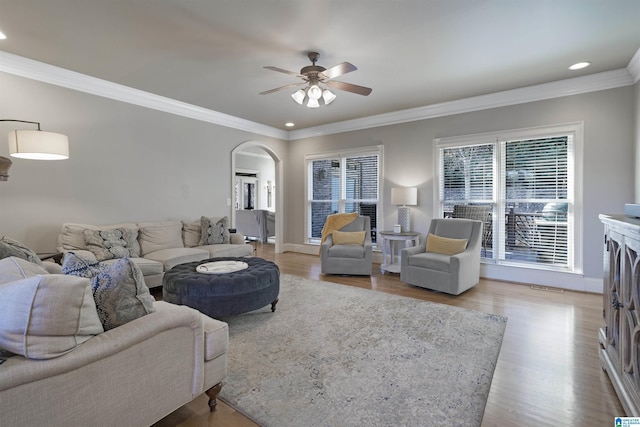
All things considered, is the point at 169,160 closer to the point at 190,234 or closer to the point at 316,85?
the point at 190,234

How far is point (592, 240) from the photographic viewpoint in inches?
158

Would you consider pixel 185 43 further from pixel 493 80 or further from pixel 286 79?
pixel 493 80

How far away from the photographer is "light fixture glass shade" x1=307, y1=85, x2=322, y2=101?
324cm

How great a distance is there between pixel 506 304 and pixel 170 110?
18.3 ft

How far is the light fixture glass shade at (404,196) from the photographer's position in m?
5.12

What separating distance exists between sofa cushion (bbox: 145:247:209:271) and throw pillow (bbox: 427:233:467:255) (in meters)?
3.30

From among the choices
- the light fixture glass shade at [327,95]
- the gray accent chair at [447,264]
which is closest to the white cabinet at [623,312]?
the gray accent chair at [447,264]

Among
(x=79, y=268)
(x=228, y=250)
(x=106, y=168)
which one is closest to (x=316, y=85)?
(x=79, y=268)

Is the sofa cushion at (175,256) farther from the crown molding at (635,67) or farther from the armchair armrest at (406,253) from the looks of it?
the crown molding at (635,67)

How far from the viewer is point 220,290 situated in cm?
273

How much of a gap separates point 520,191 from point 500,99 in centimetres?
142

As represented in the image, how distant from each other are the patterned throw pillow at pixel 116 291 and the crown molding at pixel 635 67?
200 inches

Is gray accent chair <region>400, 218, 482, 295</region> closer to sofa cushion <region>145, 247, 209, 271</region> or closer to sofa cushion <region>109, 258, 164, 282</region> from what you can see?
sofa cushion <region>145, 247, 209, 271</region>

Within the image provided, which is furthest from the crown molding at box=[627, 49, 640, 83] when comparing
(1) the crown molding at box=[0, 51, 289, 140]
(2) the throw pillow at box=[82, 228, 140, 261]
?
(2) the throw pillow at box=[82, 228, 140, 261]
